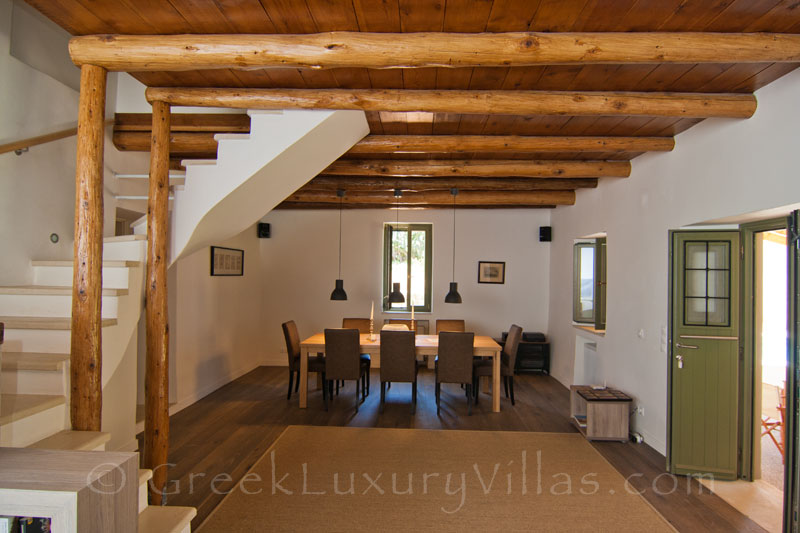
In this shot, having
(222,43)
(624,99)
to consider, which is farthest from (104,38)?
(624,99)

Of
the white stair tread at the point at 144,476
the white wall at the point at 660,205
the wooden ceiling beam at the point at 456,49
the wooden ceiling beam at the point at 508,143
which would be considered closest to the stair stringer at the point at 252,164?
the wooden ceiling beam at the point at 508,143

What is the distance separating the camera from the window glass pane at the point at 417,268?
7.69 meters

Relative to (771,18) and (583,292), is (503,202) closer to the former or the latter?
(583,292)

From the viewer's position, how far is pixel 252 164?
325 cm

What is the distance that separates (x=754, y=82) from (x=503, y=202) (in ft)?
12.3

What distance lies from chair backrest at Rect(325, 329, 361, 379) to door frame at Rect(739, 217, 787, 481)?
351cm

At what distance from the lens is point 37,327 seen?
8.37 feet

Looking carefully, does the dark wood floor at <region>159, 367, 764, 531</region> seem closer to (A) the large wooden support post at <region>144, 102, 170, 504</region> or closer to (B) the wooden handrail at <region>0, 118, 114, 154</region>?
(A) the large wooden support post at <region>144, 102, 170, 504</region>

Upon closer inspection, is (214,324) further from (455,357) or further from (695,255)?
(695,255)

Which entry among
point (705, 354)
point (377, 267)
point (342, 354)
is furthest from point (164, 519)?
point (377, 267)

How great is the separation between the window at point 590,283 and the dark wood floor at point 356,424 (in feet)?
3.56

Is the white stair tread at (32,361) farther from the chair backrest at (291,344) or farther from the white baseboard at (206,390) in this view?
the chair backrest at (291,344)

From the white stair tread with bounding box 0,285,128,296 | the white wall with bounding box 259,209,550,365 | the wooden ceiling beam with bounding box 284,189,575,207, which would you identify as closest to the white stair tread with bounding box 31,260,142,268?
the white stair tread with bounding box 0,285,128,296

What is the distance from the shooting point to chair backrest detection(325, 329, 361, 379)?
5.05 m
